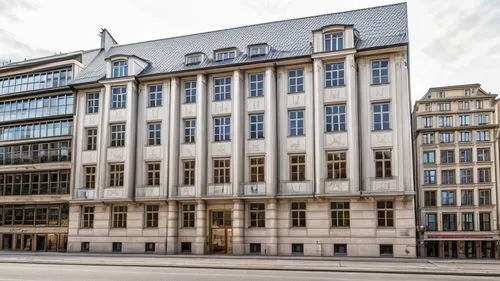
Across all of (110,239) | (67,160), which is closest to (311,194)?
(110,239)

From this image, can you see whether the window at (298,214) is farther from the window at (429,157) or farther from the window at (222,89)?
the window at (429,157)

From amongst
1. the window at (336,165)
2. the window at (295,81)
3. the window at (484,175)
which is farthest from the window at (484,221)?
the window at (295,81)

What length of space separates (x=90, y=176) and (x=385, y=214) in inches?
915

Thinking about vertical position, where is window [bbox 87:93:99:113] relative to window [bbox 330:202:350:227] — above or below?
above

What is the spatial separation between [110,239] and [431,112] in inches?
2636

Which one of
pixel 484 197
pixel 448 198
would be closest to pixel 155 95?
pixel 448 198

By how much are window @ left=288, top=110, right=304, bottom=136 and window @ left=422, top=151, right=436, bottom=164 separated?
2303 inches

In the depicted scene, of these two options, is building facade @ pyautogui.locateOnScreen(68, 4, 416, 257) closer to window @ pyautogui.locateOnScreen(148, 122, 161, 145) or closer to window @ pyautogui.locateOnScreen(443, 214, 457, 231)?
window @ pyautogui.locateOnScreen(148, 122, 161, 145)

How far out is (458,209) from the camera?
84000 mm

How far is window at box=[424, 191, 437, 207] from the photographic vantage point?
284 ft

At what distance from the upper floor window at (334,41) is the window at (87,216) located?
22.4 meters

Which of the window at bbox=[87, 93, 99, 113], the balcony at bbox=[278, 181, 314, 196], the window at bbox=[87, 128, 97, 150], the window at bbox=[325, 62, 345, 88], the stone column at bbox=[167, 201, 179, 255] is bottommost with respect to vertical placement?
the stone column at bbox=[167, 201, 179, 255]

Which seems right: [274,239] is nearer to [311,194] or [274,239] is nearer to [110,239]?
[311,194]

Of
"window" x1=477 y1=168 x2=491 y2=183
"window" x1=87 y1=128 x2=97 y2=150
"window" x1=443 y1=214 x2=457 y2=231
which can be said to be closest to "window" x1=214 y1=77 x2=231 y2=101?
"window" x1=87 y1=128 x2=97 y2=150
